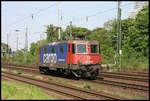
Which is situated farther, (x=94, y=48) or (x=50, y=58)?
(x=50, y=58)

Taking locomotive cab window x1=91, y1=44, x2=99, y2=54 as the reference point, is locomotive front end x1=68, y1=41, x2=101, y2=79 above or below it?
below

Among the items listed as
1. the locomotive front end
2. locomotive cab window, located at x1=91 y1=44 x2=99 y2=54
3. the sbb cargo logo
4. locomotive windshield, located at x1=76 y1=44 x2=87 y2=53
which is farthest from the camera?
the sbb cargo logo

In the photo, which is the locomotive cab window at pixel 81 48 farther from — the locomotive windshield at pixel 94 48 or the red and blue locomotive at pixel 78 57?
the locomotive windshield at pixel 94 48

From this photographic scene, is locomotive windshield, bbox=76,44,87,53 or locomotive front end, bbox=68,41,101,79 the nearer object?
locomotive front end, bbox=68,41,101,79

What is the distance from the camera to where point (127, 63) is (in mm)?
28500

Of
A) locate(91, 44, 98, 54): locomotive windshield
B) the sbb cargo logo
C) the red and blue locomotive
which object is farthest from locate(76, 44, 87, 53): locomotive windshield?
the sbb cargo logo

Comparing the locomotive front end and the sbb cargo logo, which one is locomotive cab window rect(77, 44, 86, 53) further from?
the sbb cargo logo

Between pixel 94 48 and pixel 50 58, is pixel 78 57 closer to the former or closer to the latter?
pixel 94 48

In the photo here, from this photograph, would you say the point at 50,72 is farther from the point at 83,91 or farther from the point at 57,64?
the point at 83,91

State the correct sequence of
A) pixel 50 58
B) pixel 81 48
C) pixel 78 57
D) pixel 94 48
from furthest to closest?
1. pixel 50 58
2. pixel 94 48
3. pixel 81 48
4. pixel 78 57

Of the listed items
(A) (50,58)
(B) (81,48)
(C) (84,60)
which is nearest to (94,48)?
(B) (81,48)

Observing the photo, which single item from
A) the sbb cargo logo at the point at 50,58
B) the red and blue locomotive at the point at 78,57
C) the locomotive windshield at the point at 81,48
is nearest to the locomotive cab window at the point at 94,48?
the red and blue locomotive at the point at 78,57

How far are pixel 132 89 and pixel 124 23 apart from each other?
116 feet

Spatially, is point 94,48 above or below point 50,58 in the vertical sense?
above
